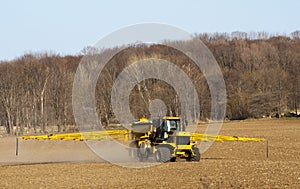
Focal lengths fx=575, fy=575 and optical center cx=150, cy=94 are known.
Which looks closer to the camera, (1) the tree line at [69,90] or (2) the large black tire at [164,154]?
(2) the large black tire at [164,154]

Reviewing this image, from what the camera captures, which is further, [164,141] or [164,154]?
[164,141]

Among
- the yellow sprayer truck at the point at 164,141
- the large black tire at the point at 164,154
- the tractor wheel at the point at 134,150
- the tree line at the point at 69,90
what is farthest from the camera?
the tree line at the point at 69,90

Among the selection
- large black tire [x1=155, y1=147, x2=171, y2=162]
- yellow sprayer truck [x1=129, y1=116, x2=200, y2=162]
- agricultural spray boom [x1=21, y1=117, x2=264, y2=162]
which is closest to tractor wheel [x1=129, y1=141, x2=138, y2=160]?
agricultural spray boom [x1=21, y1=117, x2=264, y2=162]

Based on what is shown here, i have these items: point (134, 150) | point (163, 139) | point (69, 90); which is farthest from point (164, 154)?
point (69, 90)

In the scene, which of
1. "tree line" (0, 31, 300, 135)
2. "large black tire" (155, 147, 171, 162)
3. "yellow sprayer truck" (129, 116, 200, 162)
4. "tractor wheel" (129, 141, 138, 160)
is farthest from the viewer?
"tree line" (0, 31, 300, 135)

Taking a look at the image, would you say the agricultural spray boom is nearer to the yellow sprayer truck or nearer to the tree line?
the yellow sprayer truck

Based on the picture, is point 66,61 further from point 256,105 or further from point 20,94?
point 256,105

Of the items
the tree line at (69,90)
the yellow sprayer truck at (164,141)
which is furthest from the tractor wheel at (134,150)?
the tree line at (69,90)

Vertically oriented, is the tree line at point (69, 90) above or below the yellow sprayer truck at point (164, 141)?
above

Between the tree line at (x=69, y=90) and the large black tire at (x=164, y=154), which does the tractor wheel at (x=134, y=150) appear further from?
the tree line at (x=69, y=90)

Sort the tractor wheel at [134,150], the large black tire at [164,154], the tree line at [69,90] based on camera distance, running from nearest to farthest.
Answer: the large black tire at [164,154]
the tractor wheel at [134,150]
the tree line at [69,90]

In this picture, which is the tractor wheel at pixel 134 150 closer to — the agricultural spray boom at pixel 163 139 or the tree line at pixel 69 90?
the agricultural spray boom at pixel 163 139

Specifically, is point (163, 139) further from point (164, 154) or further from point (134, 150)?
point (134, 150)

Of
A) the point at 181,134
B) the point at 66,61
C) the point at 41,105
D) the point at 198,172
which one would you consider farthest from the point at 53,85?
the point at 198,172
